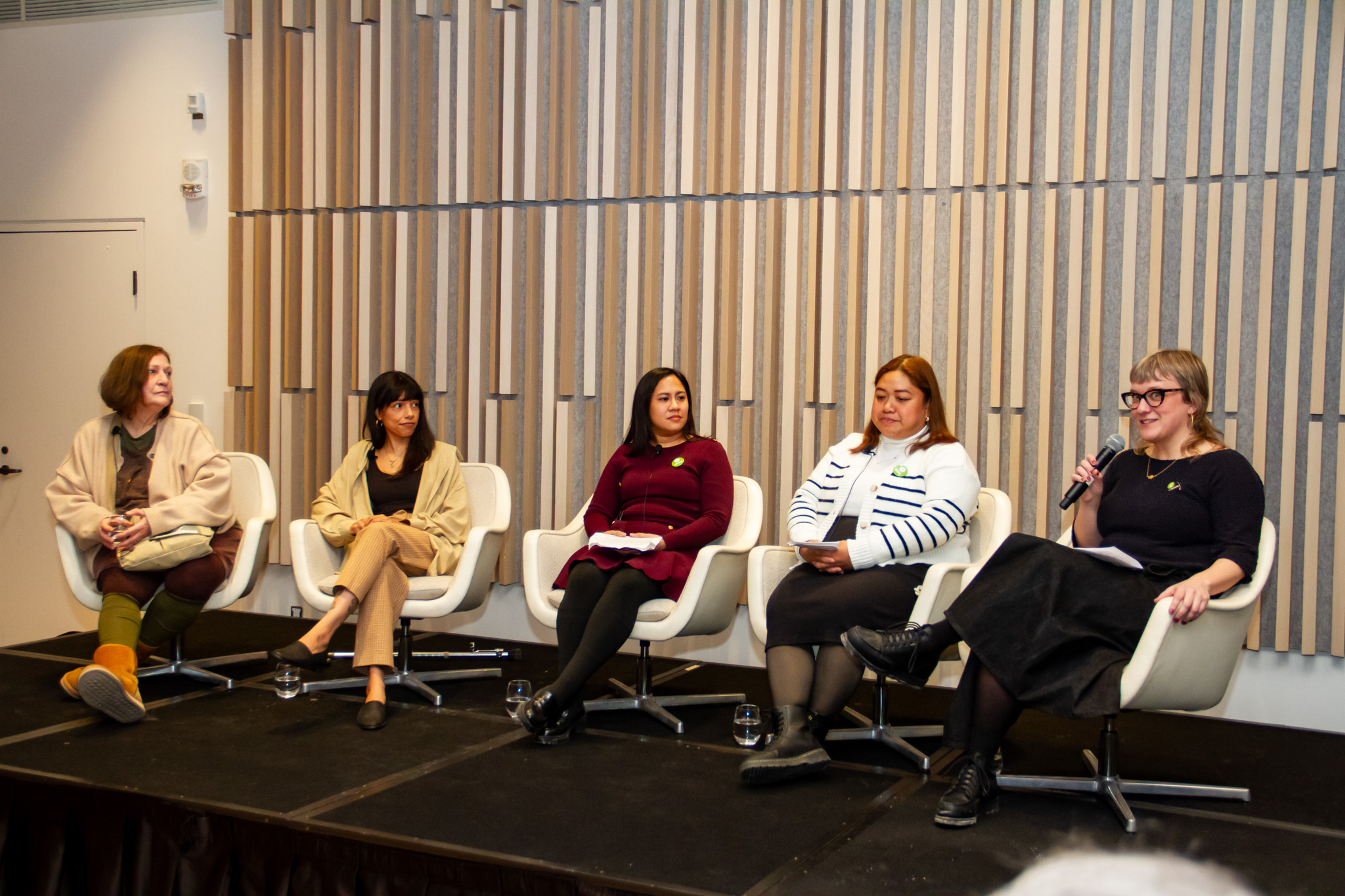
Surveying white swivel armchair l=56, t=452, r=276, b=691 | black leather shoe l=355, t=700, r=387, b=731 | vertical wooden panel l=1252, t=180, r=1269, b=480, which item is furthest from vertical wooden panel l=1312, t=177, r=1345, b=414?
white swivel armchair l=56, t=452, r=276, b=691

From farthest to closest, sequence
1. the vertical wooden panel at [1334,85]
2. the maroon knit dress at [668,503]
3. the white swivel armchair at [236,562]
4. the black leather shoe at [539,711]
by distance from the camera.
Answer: the white swivel armchair at [236,562] < the vertical wooden panel at [1334,85] < the maroon knit dress at [668,503] < the black leather shoe at [539,711]

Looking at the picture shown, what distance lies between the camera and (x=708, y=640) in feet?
16.9

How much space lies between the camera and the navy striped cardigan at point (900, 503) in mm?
3607

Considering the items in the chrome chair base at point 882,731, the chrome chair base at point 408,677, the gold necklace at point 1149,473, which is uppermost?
the gold necklace at point 1149,473

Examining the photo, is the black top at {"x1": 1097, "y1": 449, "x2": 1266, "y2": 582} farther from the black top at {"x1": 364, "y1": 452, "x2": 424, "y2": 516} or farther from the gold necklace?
the black top at {"x1": 364, "y1": 452, "x2": 424, "y2": 516}

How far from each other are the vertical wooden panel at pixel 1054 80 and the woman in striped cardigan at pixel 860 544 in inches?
50.6

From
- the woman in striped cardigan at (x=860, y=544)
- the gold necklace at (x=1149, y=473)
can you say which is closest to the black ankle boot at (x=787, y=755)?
the woman in striped cardigan at (x=860, y=544)

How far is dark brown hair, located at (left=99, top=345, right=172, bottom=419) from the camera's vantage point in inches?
170

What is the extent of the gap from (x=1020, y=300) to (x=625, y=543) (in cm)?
193

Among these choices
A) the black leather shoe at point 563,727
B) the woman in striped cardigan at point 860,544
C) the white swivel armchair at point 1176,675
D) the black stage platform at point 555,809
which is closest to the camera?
the black stage platform at point 555,809

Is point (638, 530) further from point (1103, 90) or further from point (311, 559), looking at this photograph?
point (1103, 90)

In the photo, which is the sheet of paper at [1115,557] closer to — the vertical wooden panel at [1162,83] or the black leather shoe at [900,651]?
the black leather shoe at [900,651]

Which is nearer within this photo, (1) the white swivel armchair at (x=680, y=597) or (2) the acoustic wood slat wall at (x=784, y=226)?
(1) the white swivel armchair at (x=680, y=597)

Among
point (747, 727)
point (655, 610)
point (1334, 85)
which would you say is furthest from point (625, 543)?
point (1334, 85)
